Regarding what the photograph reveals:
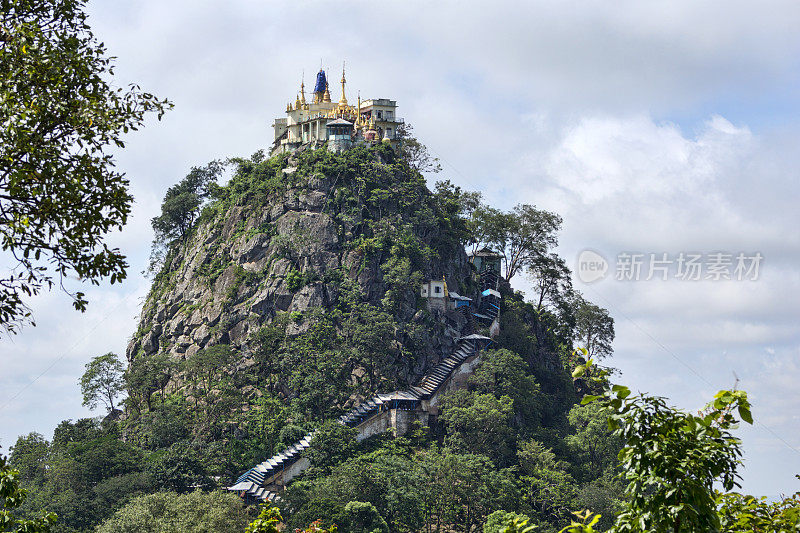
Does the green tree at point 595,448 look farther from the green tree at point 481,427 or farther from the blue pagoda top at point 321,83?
the blue pagoda top at point 321,83

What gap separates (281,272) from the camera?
62.2m

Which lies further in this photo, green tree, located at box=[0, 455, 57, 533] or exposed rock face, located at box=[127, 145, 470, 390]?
exposed rock face, located at box=[127, 145, 470, 390]

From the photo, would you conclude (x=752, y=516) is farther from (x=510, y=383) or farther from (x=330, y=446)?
(x=510, y=383)

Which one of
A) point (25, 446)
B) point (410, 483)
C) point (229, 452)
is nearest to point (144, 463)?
point (229, 452)

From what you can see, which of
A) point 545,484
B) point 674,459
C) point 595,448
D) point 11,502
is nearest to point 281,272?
point 545,484

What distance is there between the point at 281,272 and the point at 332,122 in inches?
561

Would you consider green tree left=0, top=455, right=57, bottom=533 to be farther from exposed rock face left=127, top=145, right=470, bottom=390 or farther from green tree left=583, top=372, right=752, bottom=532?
exposed rock face left=127, top=145, right=470, bottom=390

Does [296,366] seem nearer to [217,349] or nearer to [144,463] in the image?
[217,349]

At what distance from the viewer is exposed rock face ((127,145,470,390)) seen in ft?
200

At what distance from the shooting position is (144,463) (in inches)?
1945

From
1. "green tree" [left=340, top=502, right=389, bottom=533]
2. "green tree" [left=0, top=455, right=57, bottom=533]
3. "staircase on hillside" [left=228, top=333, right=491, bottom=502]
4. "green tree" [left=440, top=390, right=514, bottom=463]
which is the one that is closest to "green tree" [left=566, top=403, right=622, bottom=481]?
"green tree" [left=440, top=390, right=514, bottom=463]

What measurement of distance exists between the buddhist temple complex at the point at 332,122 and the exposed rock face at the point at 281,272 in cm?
418

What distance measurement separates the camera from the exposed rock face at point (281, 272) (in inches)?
2404

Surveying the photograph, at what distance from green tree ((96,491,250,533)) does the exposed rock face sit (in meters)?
16.7
